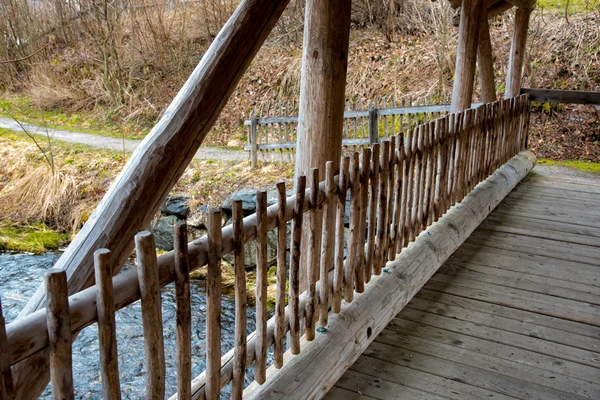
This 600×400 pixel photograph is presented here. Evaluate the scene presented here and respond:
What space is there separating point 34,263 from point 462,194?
6.86m

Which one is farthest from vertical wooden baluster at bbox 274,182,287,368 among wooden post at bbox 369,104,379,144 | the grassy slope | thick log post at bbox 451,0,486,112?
wooden post at bbox 369,104,379,144

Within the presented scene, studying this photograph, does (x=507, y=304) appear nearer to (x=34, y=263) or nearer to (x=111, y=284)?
(x=111, y=284)

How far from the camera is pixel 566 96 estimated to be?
7.55 metres

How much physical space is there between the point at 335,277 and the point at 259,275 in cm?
74

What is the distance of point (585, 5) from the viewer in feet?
41.4

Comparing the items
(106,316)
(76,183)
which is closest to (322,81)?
(106,316)

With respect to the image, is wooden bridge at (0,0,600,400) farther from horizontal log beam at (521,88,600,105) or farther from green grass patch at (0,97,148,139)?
green grass patch at (0,97,148,139)

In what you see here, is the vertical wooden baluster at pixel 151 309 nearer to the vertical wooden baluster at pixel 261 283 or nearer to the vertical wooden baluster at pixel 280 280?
the vertical wooden baluster at pixel 261 283

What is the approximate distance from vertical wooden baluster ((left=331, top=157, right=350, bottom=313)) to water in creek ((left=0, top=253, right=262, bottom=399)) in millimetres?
2882

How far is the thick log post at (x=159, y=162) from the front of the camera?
5.76 ft

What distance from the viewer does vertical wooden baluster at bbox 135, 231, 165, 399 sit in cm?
160

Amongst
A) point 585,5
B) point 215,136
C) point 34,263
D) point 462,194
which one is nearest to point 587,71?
point 585,5

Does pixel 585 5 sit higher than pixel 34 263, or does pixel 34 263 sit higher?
pixel 585 5

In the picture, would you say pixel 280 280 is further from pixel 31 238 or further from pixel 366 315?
pixel 31 238
